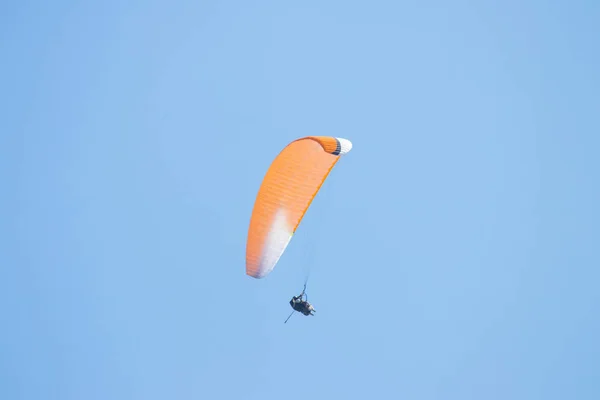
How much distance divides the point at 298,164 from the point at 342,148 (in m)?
1.71

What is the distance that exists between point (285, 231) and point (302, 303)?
107 inches

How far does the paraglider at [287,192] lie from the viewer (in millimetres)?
95938

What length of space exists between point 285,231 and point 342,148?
3.72 meters

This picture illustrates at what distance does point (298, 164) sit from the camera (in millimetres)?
96000

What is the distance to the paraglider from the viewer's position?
9594cm

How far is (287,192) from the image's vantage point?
3782 inches

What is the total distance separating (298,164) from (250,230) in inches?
121

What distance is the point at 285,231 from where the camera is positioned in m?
96.4

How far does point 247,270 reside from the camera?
96.8 metres

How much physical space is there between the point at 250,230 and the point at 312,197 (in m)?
2.66

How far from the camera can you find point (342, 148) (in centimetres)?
9594

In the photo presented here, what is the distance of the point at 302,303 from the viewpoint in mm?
96500

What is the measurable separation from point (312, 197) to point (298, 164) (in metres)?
1.31

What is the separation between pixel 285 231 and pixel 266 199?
4.56 ft
